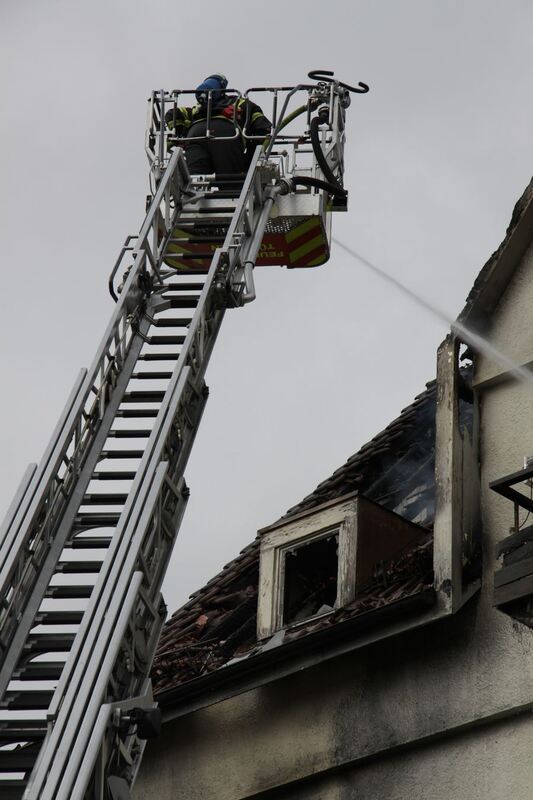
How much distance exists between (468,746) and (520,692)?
58 cm

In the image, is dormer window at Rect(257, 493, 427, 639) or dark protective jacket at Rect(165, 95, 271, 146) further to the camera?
dark protective jacket at Rect(165, 95, 271, 146)

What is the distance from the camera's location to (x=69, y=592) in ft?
38.0

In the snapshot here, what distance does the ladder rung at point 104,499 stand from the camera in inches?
479

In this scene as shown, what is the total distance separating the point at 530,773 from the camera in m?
11.4

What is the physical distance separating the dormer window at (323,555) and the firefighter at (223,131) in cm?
388

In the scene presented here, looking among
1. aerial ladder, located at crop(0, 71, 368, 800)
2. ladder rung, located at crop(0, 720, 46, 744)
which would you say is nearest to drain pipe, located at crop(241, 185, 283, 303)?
aerial ladder, located at crop(0, 71, 368, 800)

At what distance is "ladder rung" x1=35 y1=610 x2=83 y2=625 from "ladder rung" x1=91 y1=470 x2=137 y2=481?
128cm

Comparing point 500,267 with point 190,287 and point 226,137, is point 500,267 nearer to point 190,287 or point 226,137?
point 190,287

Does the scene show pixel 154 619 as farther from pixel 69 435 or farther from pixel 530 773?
pixel 530 773

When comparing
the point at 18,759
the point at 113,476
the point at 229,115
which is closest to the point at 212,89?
the point at 229,115

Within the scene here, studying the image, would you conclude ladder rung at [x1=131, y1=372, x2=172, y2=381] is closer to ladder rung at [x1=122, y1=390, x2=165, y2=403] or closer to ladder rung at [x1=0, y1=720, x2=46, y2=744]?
ladder rung at [x1=122, y1=390, x2=165, y2=403]

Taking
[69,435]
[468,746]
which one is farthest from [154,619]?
[468,746]

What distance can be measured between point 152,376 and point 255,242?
2260 millimetres

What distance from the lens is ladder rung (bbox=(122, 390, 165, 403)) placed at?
13.0m
